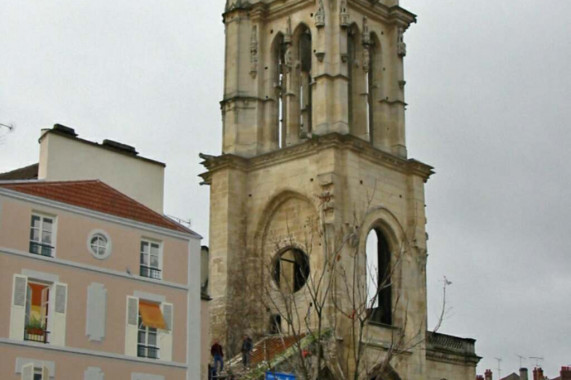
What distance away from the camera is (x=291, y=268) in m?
47.7

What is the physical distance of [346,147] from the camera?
45219mm

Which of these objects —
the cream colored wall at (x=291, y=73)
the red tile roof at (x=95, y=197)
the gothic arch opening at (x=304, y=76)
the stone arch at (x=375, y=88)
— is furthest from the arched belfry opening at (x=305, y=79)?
the red tile roof at (x=95, y=197)

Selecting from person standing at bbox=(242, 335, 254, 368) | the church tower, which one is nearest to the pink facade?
person standing at bbox=(242, 335, 254, 368)

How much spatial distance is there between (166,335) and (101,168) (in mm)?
5082

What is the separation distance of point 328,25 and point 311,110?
3914mm

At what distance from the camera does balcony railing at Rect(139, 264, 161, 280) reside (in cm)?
3111

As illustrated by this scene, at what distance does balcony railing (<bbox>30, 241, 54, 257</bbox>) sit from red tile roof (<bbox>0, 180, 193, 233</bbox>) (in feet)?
3.76

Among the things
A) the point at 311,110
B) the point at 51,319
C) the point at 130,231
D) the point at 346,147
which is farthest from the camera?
the point at 311,110

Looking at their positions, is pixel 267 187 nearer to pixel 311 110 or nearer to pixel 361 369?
pixel 311 110

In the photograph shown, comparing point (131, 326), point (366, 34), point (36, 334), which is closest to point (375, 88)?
point (366, 34)

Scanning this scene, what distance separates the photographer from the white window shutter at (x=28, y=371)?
1089 inches

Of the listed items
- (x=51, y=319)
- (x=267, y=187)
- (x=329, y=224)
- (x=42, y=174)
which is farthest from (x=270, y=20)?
(x=51, y=319)

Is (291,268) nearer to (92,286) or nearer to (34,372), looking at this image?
(92,286)

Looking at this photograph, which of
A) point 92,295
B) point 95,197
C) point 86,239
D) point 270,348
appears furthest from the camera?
point 270,348
